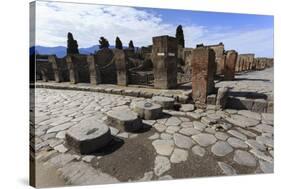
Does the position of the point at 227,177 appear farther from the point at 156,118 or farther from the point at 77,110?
the point at 77,110

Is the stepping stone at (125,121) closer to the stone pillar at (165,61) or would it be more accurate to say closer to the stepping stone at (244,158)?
the stepping stone at (244,158)

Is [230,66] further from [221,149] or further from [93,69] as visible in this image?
[221,149]

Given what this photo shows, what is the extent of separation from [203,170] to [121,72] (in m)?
5.23

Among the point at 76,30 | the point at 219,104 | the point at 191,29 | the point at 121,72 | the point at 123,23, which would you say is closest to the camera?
the point at 76,30

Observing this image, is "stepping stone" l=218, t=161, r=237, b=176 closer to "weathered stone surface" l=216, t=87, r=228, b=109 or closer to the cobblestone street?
the cobblestone street

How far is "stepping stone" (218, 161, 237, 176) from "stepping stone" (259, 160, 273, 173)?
0.47 metres

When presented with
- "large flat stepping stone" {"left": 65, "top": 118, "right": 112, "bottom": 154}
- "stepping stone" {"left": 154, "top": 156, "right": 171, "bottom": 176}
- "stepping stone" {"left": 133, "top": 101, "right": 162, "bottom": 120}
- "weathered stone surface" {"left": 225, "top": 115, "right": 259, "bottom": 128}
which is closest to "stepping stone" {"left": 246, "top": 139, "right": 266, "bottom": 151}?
"weathered stone surface" {"left": 225, "top": 115, "right": 259, "bottom": 128}

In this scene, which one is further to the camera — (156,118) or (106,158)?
(156,118)

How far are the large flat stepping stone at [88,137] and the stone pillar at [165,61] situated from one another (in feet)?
11.0

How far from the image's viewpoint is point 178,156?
2742 millimetres

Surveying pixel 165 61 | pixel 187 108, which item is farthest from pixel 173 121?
pixel 165 61

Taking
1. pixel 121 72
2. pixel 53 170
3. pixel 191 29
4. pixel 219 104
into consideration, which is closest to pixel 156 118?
pixel 219 104

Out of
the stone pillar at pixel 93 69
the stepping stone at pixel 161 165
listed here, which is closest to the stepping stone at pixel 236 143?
the stepping stone at pixel 161 165
